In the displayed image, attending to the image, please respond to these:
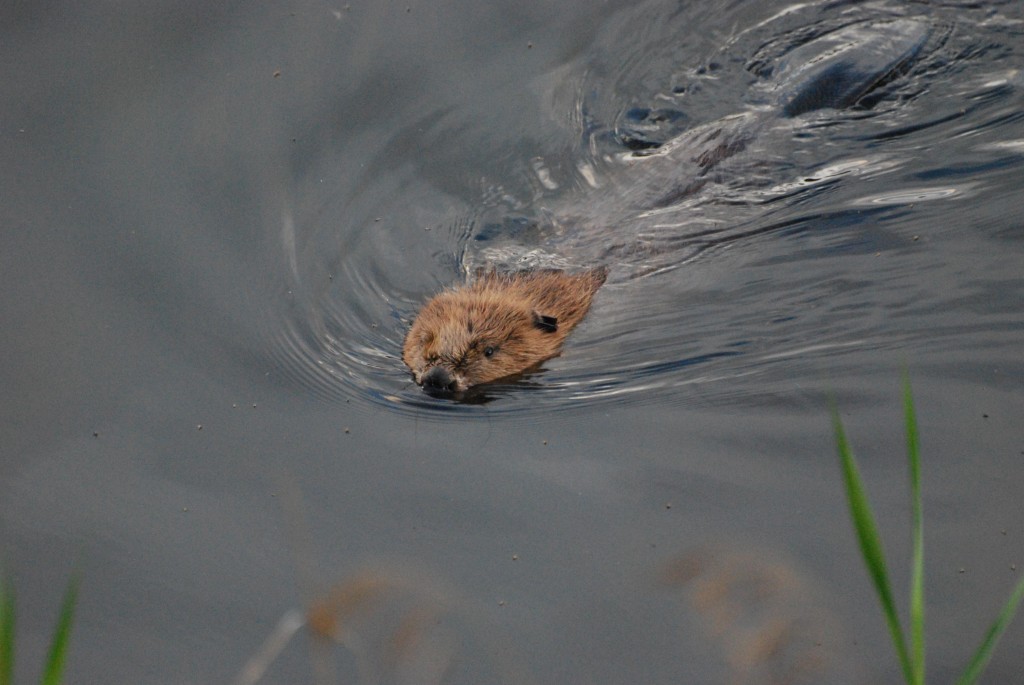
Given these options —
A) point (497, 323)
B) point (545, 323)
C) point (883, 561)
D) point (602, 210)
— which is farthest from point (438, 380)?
point (883, 561)

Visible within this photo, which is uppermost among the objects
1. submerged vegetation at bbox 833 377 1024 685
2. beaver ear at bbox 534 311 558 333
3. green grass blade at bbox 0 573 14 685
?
green grass blade at bbox 0 573 14 685

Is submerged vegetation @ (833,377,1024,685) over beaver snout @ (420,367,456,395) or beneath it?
beneath

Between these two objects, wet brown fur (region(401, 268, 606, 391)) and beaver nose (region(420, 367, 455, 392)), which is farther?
wet brown fur (region(401, 268, 606, 391))

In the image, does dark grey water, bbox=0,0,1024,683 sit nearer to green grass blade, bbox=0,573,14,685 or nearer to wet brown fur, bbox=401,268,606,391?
wet brown fur, bbox=401,268,606,391

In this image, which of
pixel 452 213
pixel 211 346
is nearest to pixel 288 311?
pixel 211 346

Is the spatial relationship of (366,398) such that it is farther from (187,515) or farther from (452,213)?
(452,213)

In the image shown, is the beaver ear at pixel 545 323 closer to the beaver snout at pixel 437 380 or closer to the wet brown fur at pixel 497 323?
the wet brown fur at pixel 497 323

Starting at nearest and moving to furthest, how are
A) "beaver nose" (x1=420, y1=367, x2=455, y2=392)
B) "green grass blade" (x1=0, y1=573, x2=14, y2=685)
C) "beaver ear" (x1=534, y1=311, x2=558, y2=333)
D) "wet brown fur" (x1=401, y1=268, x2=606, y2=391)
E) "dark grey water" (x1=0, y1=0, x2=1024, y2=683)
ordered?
"green grass blade" (x1=0, y1=573, x2=14, y2=685) < "dark grey water" (x1=0, y1=0, x2=1024, y2=683) < "beaver nose" (x1=420, y1=367, x2=455, y2=392) < "wet brown fur" (x1=401, y1=268, x2=606, y2=391) < "beaver ear" (x1=534, y1=311, x2=558, y2=333)

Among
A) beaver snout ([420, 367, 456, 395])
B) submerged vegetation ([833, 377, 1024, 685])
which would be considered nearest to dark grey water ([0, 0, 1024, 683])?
beaver snout ([420, 367, 456, 395])
